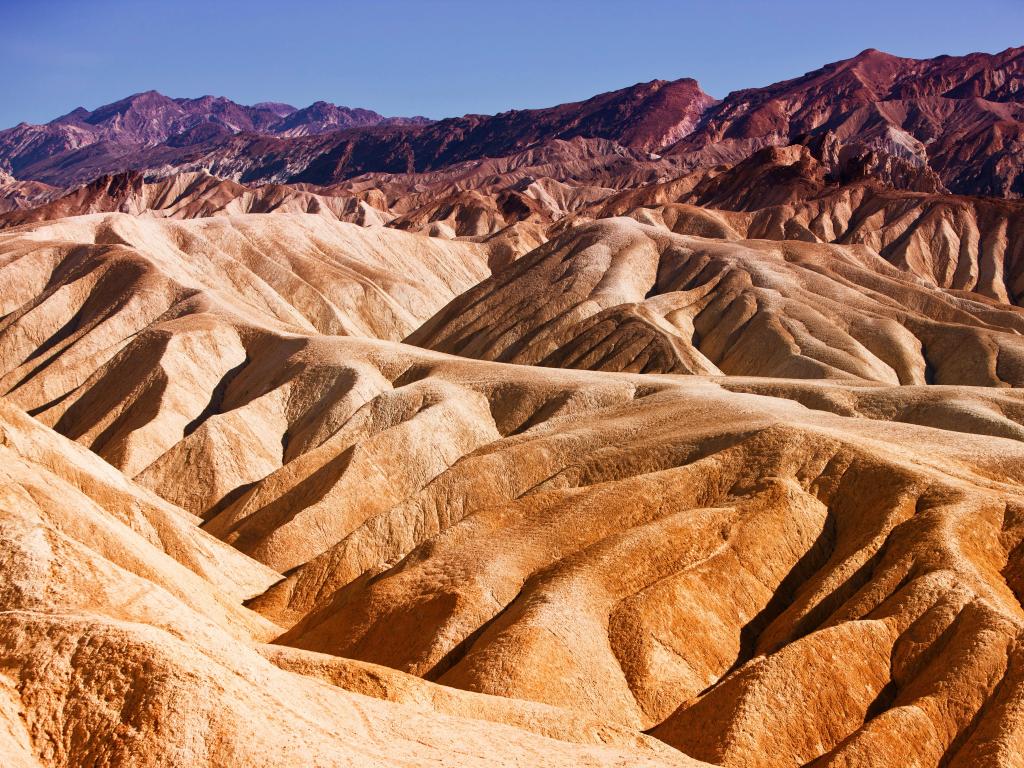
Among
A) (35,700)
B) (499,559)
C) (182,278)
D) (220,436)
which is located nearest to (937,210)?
(182,278)

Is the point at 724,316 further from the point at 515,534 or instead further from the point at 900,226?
the point at 900,226

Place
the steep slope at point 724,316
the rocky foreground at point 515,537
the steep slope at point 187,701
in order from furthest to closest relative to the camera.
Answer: the steep slope at point 724,316, the rocky foreground at point 515,537, the steep slope at point 187,701

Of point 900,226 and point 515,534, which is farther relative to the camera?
point 900,226

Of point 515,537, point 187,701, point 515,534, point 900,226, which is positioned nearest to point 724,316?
point 515,534

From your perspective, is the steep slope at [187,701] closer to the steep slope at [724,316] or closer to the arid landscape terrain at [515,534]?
the arid landscape terrain at [515,534]

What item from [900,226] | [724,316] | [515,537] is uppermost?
[900,226]

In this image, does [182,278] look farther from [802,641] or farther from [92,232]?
[802,641]

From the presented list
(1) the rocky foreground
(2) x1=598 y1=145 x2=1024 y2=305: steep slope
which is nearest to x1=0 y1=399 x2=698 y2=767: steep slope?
(1) the rocky foreground

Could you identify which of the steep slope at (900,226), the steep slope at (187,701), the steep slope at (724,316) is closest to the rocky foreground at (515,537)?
the steep slope at (187,701)

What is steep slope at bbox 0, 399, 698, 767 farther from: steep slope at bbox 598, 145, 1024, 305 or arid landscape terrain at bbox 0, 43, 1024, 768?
steep slope at bbox 598, 145, 1024, 305
